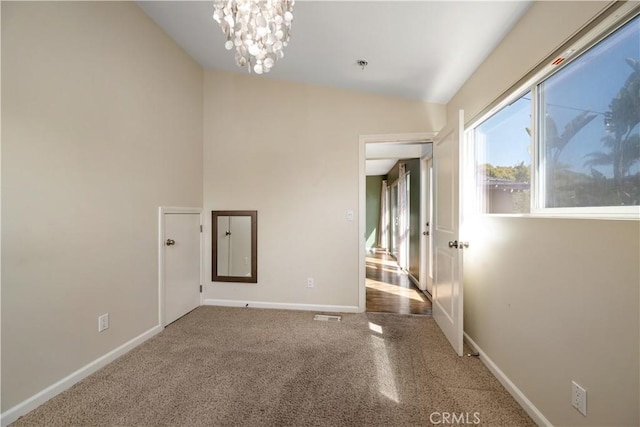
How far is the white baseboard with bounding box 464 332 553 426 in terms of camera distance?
4.68 feet

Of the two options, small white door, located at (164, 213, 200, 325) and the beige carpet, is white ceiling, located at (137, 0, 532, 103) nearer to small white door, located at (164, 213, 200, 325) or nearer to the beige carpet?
small white door, located at (164, 213, 200, 325)

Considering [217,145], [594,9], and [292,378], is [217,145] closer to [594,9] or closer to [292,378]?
[292,378]

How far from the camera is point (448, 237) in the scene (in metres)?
2.40

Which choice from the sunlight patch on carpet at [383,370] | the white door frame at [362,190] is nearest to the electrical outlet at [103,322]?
the sunlight patch on carpet at [383,370]

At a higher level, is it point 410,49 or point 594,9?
point 410,49

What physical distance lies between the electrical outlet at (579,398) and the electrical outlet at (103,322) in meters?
2.85

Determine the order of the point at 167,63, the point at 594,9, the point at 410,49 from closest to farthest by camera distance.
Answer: the point at 594,9 → the point at 410,49 → the point at 167,63

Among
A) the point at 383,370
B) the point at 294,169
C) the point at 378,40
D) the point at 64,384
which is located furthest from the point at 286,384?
the point at 378,40

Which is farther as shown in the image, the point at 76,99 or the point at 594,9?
the point at 76,99

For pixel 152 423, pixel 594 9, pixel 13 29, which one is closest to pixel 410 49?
pixel 594 9

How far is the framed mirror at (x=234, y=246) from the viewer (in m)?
3.21

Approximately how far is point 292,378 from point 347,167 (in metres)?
2.11

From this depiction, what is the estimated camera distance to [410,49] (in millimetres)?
2104

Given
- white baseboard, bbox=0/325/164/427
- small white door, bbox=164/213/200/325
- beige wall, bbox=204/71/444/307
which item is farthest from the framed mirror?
white baseboard, bbox=0/325/164/427
